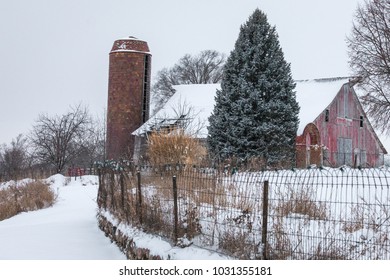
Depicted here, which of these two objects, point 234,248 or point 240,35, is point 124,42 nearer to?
point 240,35

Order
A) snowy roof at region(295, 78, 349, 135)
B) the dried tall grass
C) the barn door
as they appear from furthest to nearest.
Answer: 1. the barn door
2. snowy roof at region(295, 78, 349, 135)
3. the dried tall grass

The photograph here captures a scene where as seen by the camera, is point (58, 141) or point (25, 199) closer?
point (25, 199)

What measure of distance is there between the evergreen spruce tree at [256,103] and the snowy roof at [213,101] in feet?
16.5

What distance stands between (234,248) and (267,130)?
49.9ft

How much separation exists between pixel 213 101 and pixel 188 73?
26402 mm

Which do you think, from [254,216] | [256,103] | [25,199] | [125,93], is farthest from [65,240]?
[125,93]

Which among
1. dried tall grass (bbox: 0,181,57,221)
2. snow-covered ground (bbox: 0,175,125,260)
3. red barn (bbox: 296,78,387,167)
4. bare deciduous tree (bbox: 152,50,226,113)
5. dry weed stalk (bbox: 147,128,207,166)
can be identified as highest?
bare deciduous tree (bbox: 152,50,226,113)

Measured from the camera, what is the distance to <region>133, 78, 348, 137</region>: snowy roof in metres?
30.3

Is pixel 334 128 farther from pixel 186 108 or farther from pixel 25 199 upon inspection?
pixel 25 199

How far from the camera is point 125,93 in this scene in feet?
115

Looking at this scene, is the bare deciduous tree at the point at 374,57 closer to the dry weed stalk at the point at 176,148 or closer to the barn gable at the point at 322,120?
the barn gable at the point at 322,120

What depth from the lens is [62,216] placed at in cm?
1678

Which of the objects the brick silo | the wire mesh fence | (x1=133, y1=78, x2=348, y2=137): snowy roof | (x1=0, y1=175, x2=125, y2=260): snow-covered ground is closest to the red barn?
(x1=133, y1=78, x2=348, y2=137): snowy roof

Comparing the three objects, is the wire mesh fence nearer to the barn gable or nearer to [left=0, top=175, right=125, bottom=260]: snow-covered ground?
[left=0, top=175, right=125, bottom=260]: snow-covered ground
